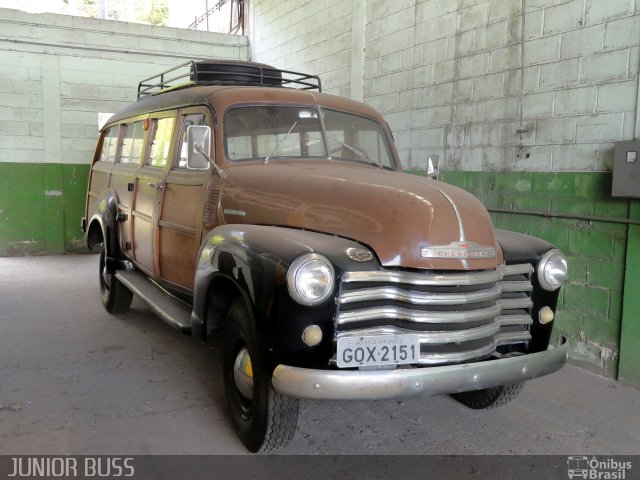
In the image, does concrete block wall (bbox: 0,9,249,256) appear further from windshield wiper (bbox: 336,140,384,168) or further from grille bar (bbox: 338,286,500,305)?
grille bar (bbox: 338,286,500,305)

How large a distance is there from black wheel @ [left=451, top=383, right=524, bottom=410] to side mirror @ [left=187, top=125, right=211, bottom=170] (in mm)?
2112

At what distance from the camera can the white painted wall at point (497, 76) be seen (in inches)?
144

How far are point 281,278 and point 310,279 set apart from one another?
120 millimetres

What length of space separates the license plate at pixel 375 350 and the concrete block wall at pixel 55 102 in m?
7.27

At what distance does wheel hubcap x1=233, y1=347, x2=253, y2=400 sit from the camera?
2.66m

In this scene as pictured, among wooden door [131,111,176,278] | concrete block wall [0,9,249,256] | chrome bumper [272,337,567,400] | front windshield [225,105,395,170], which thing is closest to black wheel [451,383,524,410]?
chrome bumper [272,337,567,400]

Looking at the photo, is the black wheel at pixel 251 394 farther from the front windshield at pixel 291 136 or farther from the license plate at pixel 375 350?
the front windshield at pixel 291 136

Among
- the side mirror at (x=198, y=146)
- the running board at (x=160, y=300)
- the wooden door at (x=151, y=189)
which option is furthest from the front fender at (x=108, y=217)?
the side mirror at (x=198, y=146)

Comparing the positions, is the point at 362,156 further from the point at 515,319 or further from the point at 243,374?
the point at 243,374

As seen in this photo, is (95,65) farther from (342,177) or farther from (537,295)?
(537,295)

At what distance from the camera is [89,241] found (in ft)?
17.9

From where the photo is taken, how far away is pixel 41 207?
8.26 meters

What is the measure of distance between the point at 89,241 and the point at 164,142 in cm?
192

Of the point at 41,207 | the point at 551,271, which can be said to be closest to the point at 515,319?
A: the point at 551,271
